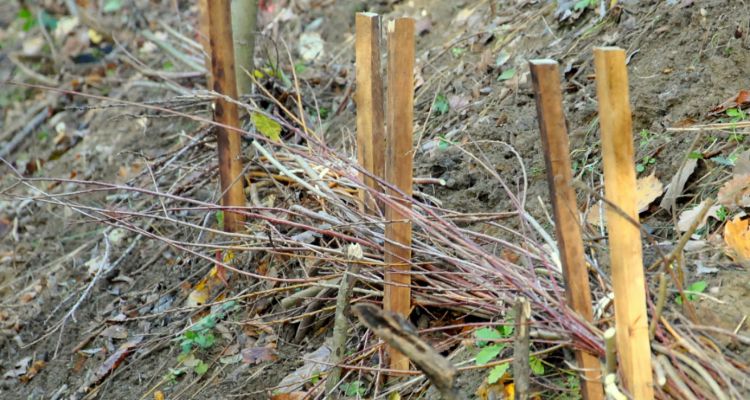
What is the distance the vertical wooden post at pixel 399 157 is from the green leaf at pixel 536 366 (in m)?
0.46

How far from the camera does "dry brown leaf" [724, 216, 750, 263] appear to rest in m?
2.39

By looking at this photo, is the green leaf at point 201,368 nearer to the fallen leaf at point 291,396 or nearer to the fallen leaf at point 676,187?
the fallen leaf at point 291,396

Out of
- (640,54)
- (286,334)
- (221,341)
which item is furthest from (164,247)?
(640,54)

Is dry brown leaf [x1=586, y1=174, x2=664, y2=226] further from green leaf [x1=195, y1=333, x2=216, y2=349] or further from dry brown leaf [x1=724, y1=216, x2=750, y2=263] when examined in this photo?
green leaf [x1=195, y1=333, x2=216, y2=349]

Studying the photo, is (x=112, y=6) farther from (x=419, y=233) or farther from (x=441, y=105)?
(x=419, y=233)

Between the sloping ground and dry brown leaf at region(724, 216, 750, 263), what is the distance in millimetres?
36

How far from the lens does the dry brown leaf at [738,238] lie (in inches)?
94.3

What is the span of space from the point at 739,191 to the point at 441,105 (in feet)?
6.24

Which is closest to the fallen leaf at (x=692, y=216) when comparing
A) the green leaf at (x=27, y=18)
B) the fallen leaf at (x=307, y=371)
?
the fallen leaf at (x=307, y=371)

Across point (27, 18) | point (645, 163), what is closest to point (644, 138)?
point (645, 163)

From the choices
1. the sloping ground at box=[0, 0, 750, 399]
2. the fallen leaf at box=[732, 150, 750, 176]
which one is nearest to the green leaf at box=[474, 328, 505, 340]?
the sloping ground at box=[0, 0, 750, 399]

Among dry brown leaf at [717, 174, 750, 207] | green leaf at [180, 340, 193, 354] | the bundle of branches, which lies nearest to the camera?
the bundle of branches

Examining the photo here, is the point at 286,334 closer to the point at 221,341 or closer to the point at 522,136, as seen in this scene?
the point at 221,341

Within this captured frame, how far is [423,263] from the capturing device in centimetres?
259
